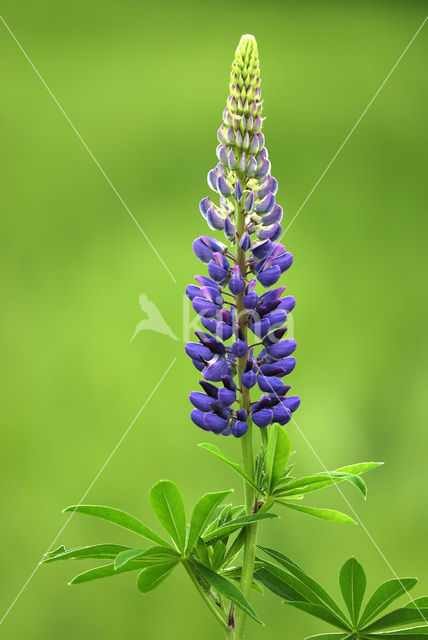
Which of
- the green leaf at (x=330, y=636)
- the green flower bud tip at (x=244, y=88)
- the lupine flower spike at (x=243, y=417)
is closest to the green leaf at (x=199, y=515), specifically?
the lupine flower spike at (x=243, y=417)

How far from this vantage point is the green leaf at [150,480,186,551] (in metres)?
0.57

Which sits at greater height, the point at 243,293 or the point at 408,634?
the point at 243,293

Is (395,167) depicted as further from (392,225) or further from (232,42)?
(232,42)

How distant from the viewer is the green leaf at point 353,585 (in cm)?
63

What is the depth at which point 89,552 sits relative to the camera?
59cm

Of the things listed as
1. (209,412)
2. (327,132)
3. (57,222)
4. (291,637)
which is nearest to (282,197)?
(327,132)

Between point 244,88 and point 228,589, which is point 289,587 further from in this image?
point 244,88

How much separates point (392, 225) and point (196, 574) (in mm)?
1362

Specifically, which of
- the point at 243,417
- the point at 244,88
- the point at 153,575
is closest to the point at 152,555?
the point at 153,575

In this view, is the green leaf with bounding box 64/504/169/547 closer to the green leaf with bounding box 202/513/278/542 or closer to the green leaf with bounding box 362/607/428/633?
the green leaf with bounding box 202/513/278/542

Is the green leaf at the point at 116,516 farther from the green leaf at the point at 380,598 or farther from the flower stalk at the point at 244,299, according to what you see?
the green leaf at the point at 380,598

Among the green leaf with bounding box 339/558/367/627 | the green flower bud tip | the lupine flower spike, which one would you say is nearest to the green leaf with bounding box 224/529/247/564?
the lupine flower spike

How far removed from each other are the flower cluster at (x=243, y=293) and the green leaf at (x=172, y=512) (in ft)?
0.21

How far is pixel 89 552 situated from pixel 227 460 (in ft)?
0.54
